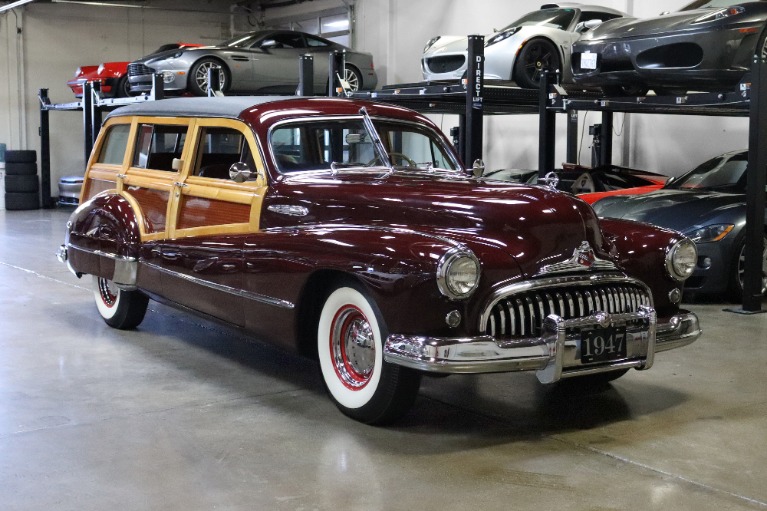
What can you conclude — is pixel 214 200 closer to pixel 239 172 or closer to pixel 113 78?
pixel 239 172

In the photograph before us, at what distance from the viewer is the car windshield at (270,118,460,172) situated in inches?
210

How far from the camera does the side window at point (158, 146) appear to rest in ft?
20.3

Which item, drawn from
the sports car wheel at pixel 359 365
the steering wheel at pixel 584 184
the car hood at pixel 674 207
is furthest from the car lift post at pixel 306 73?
the sports car wheel at pixel 359 365

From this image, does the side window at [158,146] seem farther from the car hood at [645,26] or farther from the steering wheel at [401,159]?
the car hood at [645,26]

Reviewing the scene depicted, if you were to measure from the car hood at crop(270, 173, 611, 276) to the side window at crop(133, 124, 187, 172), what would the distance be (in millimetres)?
1445

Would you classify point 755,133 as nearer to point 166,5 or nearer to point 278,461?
point 278,461

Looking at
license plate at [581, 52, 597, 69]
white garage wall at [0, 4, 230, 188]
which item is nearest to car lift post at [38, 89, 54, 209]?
white garage wall at [0, 4, 230, 188]

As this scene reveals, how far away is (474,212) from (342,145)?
1433mm

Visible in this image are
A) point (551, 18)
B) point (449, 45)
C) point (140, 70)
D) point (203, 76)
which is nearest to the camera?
point (551, 18)

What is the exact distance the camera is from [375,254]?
421 centimetres

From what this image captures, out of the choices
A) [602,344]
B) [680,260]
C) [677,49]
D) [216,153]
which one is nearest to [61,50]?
[677,49]

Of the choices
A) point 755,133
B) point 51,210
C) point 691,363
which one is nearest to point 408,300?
point 691,363

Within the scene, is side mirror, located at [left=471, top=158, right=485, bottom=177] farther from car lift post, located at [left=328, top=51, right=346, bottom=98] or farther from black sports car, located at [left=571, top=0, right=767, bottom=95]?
car lift post, located at [left=328, top=51, right=346, bottom=98]

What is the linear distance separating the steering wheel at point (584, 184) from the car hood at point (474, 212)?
5.71 metres
